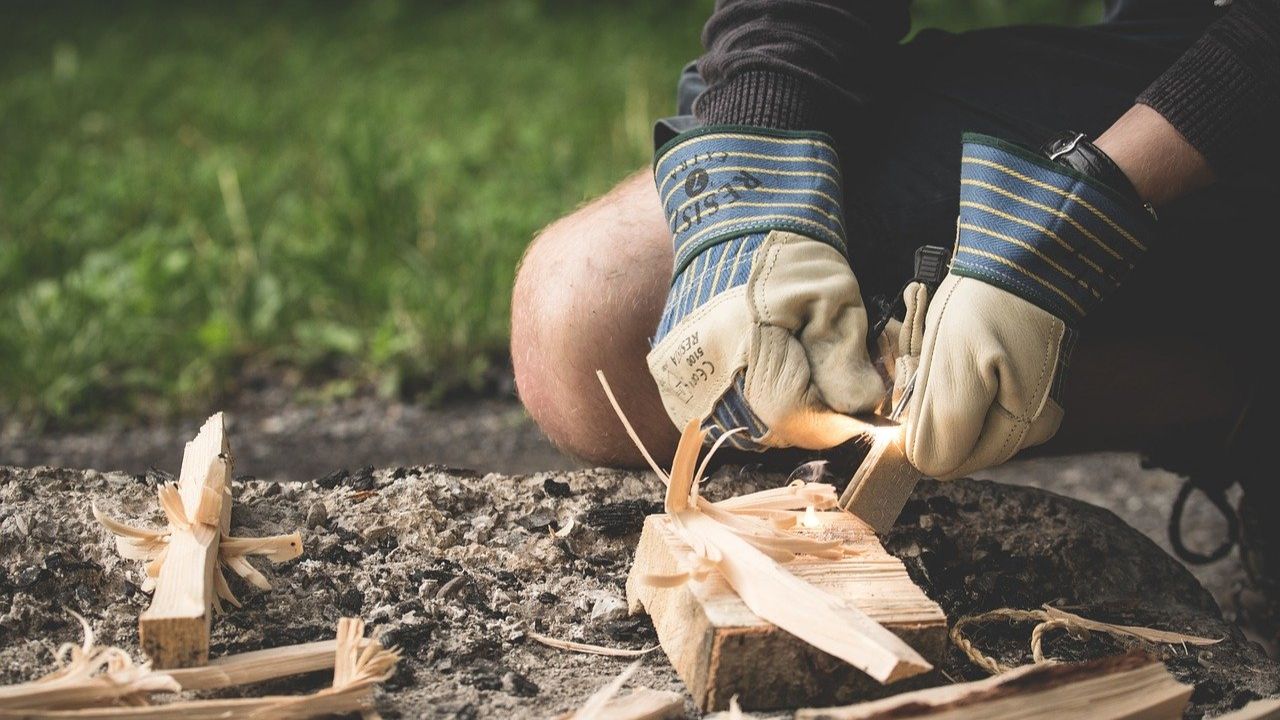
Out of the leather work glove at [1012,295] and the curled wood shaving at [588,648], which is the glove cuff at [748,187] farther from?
the curled wood shaving at [588,648]

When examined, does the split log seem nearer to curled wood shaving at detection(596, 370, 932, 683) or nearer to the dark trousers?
curled wood shaving at detection(596, 370, 932, 683)

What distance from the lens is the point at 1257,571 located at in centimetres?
227

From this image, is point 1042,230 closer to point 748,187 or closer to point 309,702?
point 748,187

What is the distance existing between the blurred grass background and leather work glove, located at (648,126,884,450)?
163cm

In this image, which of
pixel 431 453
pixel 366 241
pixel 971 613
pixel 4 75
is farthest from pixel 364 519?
pixel 4 75

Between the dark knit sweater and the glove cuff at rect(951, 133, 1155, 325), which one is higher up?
the dark knit sweater

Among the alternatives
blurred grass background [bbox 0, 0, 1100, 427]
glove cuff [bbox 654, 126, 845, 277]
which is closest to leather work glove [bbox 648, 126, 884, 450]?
glove cuff [bbox 654, 126, 845, 277]

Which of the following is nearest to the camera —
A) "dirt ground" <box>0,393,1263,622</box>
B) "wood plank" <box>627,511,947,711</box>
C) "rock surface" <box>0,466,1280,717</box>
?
"wood plank" <box>627,511,947,711</box>

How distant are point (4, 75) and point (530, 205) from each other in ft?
11.5

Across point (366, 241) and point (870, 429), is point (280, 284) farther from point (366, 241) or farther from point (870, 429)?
point (870, 429)

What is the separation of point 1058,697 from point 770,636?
0.97ft

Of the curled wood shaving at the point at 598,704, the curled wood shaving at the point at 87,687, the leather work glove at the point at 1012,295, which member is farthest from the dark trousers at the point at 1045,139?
the curled wood shaving at the point at 87,687

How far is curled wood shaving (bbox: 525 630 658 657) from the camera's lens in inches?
56.8

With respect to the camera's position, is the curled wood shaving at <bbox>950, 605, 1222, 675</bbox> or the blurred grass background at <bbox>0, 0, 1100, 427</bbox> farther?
the blurred grass background at <bbox>0, 0, 1100, 427</bbox>
